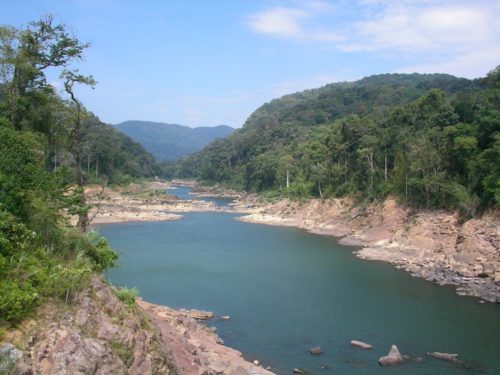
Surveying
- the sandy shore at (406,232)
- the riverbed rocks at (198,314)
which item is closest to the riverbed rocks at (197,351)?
the riverbed rocks at (198,314)

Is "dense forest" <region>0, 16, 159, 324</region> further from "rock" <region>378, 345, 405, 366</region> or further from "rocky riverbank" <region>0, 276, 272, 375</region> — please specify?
"rock" <region>378, 345, 405, 366</region>

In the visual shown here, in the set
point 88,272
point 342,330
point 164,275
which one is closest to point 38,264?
point 88,272

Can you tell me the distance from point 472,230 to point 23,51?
30.8m

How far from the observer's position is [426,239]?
126ft

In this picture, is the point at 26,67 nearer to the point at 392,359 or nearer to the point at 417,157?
the point at 392,359

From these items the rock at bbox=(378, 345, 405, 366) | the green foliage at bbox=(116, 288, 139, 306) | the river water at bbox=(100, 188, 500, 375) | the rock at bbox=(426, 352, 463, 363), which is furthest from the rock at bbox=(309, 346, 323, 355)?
the green foliage at bbox=(116, 288, 139, 306)

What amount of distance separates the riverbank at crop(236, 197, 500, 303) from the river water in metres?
1.68

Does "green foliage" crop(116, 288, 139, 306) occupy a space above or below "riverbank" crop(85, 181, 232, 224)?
above

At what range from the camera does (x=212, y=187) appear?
122 metres

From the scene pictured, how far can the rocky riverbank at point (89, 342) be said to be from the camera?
877 centimetres

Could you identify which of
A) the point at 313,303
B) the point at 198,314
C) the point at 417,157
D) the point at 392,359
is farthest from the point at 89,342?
the point at 417,157

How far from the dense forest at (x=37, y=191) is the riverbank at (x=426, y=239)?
23193 millimetres

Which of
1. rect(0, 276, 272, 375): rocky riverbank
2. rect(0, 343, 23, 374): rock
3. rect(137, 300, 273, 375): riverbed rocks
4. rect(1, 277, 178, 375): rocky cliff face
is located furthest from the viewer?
rect(137, 300, 273, 375): riverbed rocks

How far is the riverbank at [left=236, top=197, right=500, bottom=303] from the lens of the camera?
30797 millimetres
